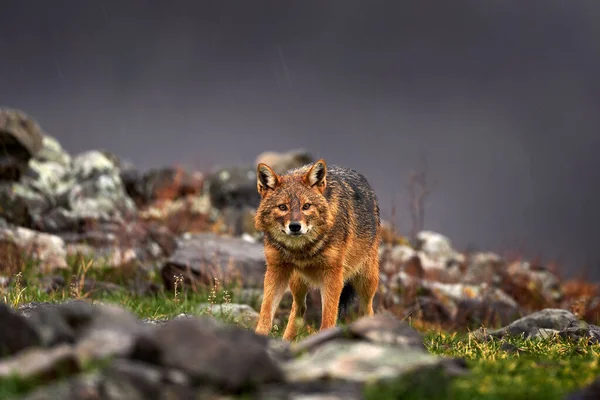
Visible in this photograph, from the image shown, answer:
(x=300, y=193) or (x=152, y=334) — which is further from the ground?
(x=300, y=193)

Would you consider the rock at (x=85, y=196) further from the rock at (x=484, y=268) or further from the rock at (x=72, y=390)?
the rock at (x=72, y=390)

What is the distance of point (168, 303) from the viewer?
33.5ft

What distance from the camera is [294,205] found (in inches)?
297

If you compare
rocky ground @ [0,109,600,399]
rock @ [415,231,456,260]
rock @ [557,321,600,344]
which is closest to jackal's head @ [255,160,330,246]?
rocky ground @ [0,109,600,399]

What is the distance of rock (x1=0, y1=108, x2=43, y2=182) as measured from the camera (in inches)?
727

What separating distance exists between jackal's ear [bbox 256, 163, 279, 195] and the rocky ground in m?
1.56

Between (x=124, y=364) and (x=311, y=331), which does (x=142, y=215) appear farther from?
(x=124, y=364)

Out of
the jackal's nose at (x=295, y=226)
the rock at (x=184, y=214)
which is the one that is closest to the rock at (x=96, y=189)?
the rock at (x=184, y=214)

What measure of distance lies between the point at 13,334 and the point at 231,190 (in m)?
21.6

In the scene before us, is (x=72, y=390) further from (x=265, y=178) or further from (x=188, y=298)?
(x=188, y=298)

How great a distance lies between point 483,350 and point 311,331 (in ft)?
10.3

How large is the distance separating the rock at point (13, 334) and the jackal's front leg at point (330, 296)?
4071mm

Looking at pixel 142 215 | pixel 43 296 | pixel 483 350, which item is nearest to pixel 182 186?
pixel 142 215

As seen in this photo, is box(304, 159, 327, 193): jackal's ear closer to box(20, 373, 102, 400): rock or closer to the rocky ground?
the rocky ground
